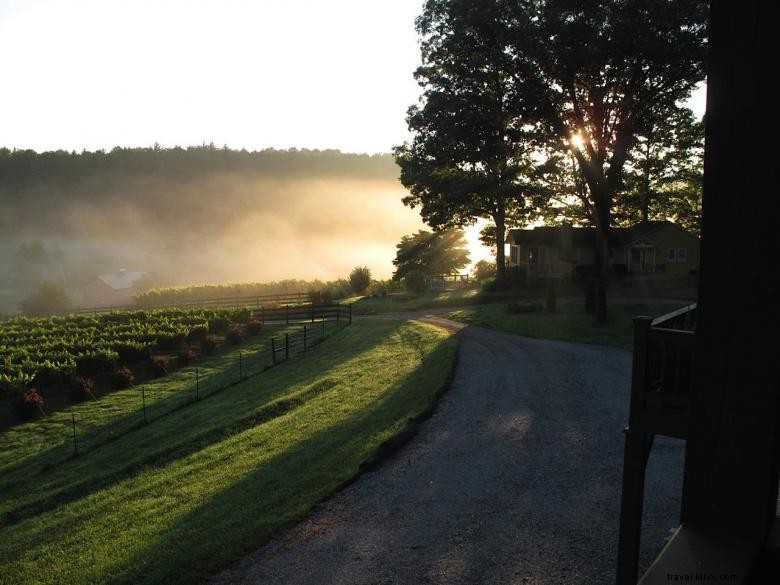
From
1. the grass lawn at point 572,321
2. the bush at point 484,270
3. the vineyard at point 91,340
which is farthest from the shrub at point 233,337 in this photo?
the bush at point 484,270

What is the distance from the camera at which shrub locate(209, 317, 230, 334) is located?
41500mm

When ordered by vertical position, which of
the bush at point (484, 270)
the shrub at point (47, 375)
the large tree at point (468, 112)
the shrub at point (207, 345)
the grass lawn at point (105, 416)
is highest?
the large tree at point (468, 112)

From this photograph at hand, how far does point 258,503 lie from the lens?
38.1 ft

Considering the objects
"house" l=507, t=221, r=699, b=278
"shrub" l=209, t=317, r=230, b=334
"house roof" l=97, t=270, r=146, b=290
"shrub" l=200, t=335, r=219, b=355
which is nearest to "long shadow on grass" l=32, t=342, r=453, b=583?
"shrub" l=200, t=335, r=219, b=355

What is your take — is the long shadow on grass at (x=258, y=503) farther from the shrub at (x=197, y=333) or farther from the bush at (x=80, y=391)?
the shrub at (x=197, y=333)

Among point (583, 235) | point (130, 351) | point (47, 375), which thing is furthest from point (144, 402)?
point (583, 235)

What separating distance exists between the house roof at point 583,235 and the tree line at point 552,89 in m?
12.4

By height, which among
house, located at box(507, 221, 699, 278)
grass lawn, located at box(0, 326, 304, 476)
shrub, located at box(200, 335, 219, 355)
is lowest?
grass lawn, located at box(0, 326, 304, 476)

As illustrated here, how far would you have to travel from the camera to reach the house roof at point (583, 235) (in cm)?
4888

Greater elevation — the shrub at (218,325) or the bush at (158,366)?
the shrub at (218,325)

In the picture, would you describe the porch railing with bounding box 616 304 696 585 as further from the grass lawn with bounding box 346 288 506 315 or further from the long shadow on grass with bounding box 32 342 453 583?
the grass lawn with bounding box 346 288 506 315

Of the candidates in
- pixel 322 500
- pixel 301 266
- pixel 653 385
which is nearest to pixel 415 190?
pixel 322 500

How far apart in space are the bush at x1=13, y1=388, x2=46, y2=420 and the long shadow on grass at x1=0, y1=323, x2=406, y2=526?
7.27 metres

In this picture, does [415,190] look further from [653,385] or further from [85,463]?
[653,385]
